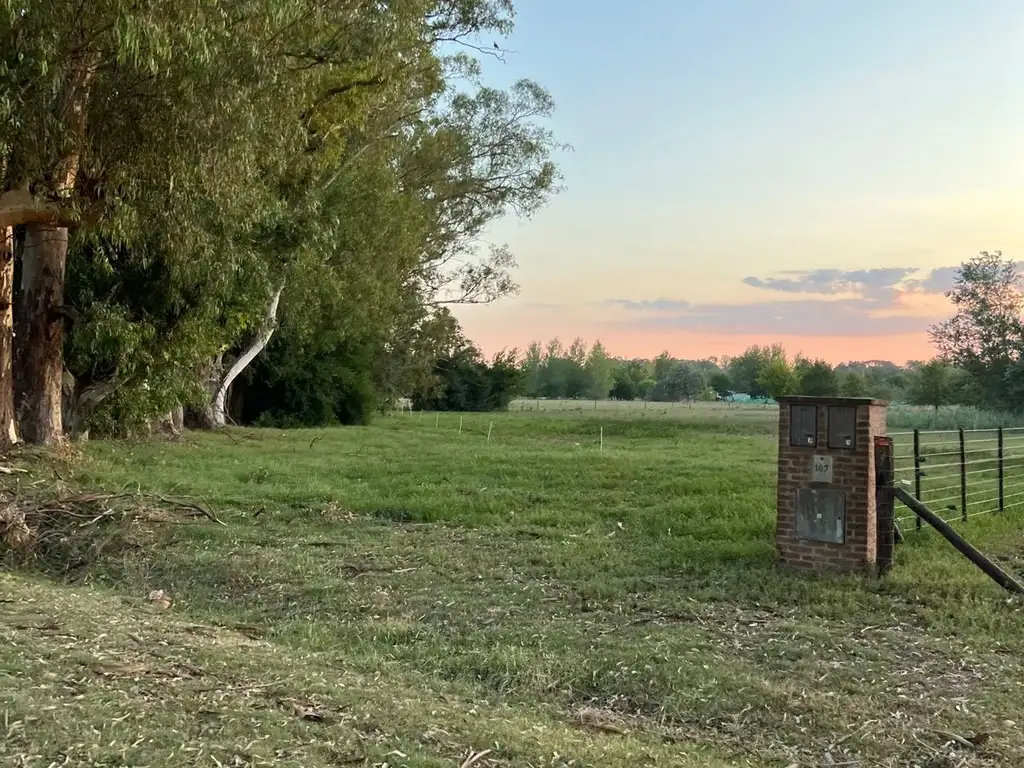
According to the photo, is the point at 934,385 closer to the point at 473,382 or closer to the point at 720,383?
the point at 473,382

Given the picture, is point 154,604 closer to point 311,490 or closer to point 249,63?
point 311,490

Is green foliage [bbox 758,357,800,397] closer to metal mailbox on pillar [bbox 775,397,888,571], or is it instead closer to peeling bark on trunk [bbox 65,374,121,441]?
peeling bark on trunk [bbox 65,374,121,441]

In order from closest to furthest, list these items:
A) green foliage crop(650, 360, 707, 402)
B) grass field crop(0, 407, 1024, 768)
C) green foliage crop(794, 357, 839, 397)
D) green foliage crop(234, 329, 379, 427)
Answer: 1. grass field crop(0, 407, 1024, 768)
2. green foliage crop(234, 329, 379, 427)
3. green foliage crop(794, 357, 839, 397)
4. green foliage crop(650, 360, 707, 402)

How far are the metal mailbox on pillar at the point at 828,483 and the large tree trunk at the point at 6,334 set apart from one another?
37.5ft

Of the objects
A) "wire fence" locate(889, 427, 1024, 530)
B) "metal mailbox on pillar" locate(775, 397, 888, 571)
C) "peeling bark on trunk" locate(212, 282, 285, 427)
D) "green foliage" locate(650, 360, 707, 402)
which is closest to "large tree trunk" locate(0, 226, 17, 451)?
"peeling bark on trunk" locate(212, 282, 285, 427)

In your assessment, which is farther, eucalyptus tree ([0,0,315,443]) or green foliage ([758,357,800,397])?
green foliage ([758,357,800,397])

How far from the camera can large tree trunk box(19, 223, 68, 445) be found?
14984 mm

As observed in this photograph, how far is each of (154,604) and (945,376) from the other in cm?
5706

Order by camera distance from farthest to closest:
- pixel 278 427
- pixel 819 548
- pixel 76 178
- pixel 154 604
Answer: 1. pixel 278 427
2. pixel 76 178
3. pixel 819 548
4. pixel 154 604

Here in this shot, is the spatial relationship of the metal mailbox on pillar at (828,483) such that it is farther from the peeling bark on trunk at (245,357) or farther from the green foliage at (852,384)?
the green foliage at (852,384)

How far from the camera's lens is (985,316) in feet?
150

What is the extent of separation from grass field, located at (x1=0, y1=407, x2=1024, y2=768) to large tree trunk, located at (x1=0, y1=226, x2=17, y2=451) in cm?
266

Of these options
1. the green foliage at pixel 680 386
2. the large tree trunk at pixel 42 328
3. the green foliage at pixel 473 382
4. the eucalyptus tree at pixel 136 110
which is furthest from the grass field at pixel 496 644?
the green foliage at pixel 680 386

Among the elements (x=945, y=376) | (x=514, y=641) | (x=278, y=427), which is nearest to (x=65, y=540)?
(x=514, y=641)
